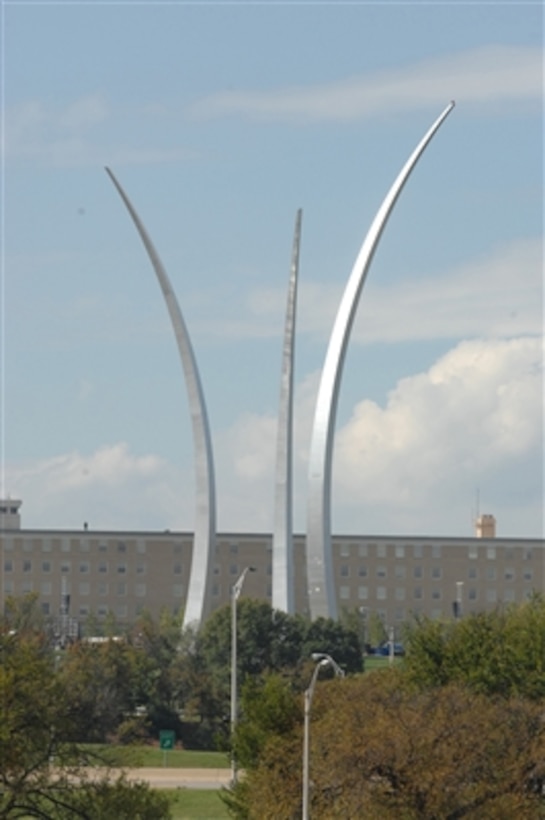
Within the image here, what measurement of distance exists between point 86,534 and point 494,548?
96.9 feet

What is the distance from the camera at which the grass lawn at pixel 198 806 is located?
49.7 metres

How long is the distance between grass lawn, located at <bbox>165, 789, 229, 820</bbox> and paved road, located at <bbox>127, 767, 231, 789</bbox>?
0.84 meters

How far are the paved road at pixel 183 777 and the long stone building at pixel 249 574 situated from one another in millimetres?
72495

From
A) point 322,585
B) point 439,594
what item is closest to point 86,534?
point 439,594

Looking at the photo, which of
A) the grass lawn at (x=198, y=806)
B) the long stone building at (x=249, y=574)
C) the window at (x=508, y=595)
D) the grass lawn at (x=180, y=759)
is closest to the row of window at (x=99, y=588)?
the long stone building at (x=249, y=574)

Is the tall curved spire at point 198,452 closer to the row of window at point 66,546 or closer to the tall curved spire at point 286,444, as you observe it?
the tall curved spire at point 286,444

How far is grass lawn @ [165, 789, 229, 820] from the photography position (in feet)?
163

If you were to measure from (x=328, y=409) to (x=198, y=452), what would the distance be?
8.41 metres

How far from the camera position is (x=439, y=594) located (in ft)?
468

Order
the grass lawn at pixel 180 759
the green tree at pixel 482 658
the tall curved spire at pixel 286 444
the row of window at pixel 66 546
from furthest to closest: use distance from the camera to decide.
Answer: the row of window at pixel 66 546 < the tall curved spire at pixel 286 444 < the grass lawn at pixel 180 759 < the green tree at pixel 482 658

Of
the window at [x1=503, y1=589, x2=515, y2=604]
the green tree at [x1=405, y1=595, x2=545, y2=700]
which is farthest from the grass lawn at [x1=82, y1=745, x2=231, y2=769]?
the window at [x1=503, y1=589, x2=515, y2=604]

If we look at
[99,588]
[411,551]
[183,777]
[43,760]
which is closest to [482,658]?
[183,777]

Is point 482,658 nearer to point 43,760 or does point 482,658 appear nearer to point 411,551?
point 43,760

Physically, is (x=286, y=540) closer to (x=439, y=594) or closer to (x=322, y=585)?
(x=322, y=585)
